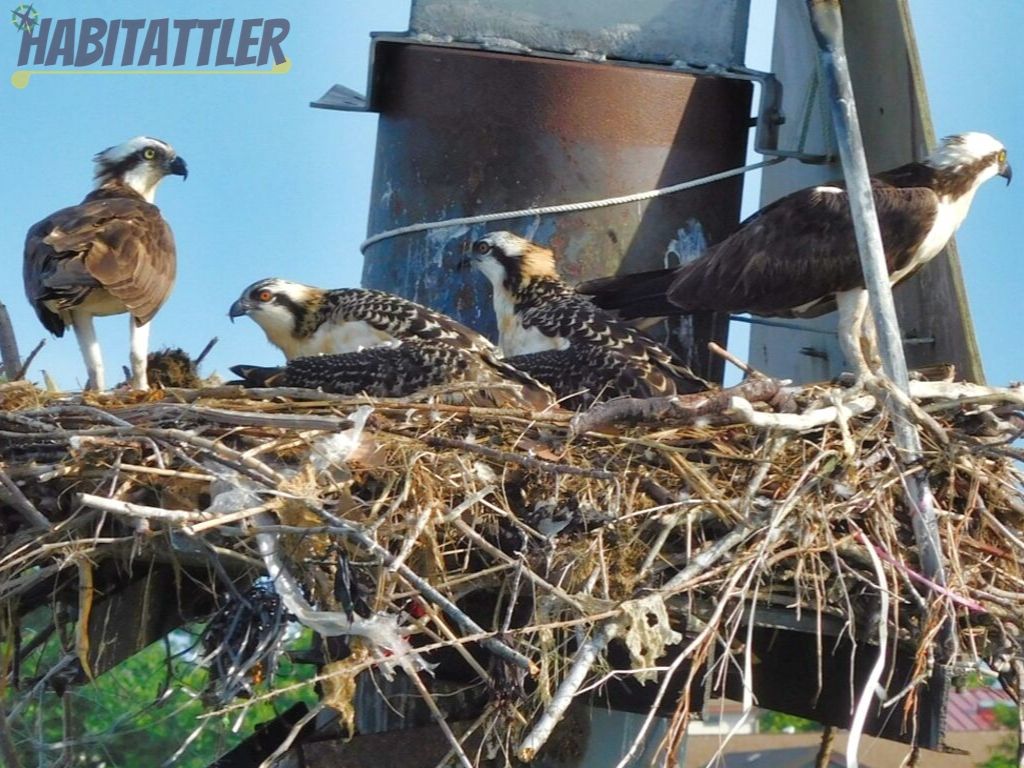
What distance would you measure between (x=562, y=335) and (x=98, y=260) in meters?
1.87

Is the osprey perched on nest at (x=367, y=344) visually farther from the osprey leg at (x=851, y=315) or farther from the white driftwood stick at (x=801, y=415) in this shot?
the osprey leg at (x=851, y=315)

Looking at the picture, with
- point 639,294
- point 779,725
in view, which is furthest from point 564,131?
point 779,725

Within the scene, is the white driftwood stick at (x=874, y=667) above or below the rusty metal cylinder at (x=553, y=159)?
below

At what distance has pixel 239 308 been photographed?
7.46m

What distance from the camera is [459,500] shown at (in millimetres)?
4578

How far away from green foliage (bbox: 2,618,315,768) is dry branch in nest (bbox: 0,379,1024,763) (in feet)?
0.81

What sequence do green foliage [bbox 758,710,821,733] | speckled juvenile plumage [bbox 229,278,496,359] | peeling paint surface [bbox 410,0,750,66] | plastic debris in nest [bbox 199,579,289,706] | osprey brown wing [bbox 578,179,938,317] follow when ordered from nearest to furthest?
plastic debris in nest [bbox 199,579,289,706], speckled juvenile plumage [bbox 229,278,496,359], osprey brown wing [bbox 578,179,938,317], peeling paint surface [bbox 410,0,750,66], green foliage [bbox 758,710,821,733]

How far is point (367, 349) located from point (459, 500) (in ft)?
5.52

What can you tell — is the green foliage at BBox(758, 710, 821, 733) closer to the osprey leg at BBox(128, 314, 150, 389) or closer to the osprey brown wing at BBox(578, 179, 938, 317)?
the osprey brown wing at BBox(578, 179, 938, 317)

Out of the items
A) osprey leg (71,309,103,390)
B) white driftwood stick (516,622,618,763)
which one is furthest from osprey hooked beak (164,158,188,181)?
white driftwood stick (516,622,618,763)

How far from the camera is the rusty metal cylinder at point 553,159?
7.45m

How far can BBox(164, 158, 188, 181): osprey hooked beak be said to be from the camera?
7.94m

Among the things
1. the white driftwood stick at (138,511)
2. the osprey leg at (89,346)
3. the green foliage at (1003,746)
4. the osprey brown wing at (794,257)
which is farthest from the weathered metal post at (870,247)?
the green foliage at (1003,746)

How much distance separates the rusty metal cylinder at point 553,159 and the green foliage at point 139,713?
2116 millimetres
